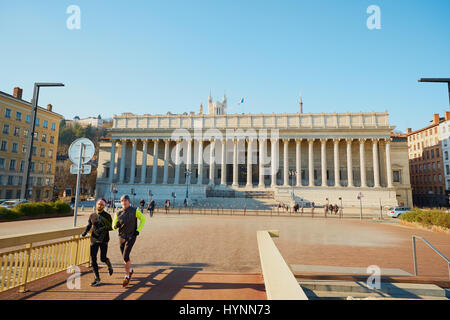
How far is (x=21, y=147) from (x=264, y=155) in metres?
46.0

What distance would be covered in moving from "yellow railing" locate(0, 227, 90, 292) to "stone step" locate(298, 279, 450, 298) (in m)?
5.63

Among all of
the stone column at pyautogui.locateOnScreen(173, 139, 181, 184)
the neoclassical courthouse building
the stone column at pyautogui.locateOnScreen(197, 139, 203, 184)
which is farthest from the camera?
the stone column at pyautogui.locateOnScreen(173, 139, 181, 184)

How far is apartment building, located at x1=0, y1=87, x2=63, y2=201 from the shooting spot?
42.9 metres

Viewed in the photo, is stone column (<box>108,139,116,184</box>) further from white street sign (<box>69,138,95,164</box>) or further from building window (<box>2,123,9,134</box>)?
white street sign (<box>69,138,95,164</box>)

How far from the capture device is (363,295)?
18.4 feet

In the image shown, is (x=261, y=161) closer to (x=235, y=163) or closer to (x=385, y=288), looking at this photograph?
(x=235, y=163)

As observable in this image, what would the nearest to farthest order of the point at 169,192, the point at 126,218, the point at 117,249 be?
the point at 126,218
the point at 117,249
the point at 169,192

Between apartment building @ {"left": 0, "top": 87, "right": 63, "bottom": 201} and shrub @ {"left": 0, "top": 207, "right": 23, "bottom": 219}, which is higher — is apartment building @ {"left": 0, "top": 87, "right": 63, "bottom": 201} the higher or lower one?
the higher one

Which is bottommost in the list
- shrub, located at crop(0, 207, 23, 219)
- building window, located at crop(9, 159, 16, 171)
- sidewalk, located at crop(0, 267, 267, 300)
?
shrub, located at crop(0, 207, 23, 219)

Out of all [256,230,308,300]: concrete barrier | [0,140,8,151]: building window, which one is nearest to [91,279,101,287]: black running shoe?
[256,230,308,300]: concrete barrier
